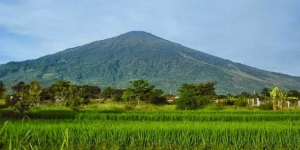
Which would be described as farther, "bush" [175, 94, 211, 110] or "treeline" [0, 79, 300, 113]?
"bush" [175, 94, 211, 110]

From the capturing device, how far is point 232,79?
575 feet

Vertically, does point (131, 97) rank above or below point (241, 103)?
above

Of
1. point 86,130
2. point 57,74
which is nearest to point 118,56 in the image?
point 57,74

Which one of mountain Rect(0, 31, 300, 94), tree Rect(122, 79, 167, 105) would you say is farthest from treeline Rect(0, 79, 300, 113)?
mountain Rect(0, 31, 300, 94)

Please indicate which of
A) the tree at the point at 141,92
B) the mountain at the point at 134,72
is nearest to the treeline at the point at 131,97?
the tree at the point at 141,92

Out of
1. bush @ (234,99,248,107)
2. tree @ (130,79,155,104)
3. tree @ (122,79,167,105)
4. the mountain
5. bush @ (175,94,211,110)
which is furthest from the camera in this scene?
the mountain

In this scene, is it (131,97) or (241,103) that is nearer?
(241,103)

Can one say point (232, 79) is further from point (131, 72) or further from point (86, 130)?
point (86, 130)

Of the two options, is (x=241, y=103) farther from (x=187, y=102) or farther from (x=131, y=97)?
(x=131, y=97)

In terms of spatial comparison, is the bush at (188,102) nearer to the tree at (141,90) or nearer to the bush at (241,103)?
the bush at (241,103)

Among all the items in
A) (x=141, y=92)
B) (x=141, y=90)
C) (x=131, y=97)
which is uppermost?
(x=141, y=90)

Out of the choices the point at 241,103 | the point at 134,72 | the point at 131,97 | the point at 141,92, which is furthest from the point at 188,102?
the point at 134,72

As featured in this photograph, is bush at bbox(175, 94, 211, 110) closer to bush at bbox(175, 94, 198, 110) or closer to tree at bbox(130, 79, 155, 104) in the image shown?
bush at bbox(175, 94, 198, 110)

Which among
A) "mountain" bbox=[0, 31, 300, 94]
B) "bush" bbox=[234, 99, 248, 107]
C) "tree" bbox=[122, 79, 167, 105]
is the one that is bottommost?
"bush" bbox=[234, 99, 248, 107]
